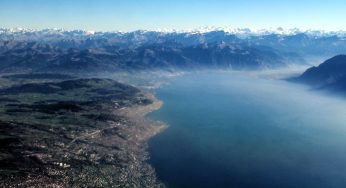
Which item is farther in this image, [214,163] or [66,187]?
[214,163]

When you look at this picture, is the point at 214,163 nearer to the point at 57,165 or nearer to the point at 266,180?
the point at 266,180

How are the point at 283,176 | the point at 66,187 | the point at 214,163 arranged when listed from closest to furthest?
the point at 66,187 → the point at 283,176 → the point at 214,163

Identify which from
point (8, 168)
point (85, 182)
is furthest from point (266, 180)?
point (8, 168)

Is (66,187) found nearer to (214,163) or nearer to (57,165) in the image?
(57,165)

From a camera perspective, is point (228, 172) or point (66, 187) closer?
point (66, 187)

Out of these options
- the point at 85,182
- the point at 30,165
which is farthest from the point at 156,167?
the point at 30,165

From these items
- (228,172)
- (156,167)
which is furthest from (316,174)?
(156,167)

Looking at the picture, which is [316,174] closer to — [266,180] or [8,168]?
[266,180]

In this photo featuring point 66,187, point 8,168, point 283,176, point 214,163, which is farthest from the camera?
point 214,163
